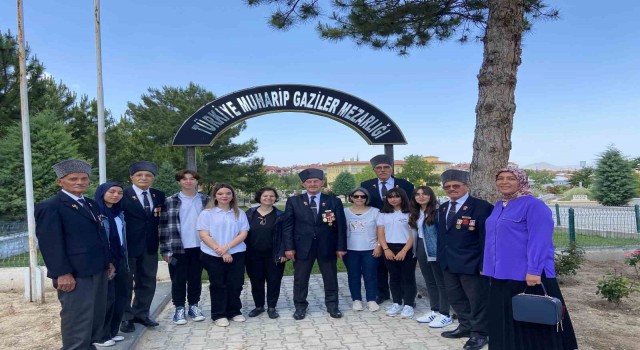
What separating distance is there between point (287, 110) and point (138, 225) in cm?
336

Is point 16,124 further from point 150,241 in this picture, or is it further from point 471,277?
point 471,277

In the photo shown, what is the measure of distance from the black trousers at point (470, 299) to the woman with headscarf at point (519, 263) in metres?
0.59

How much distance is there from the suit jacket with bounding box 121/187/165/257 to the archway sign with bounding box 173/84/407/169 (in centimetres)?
243

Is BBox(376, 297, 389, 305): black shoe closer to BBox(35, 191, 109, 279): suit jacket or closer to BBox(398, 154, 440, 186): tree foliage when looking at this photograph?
BBox(35, 191, 109, 279): suit jacket

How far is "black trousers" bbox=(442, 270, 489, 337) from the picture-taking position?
4.07 meters

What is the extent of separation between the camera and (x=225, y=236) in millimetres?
4766

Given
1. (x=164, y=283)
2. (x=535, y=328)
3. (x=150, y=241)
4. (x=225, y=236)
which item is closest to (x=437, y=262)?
(x=535, y=328)

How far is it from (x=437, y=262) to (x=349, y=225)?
119cm

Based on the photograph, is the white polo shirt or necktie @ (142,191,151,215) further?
the white polo shirt

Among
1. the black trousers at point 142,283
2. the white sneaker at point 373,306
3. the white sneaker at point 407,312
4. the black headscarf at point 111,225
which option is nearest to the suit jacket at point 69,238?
the black headscarf at point 111,225

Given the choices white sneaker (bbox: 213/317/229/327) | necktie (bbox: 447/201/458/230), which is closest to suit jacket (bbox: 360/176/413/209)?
necktie (bbox: 447/201/458/230)

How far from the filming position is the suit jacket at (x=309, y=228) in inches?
198

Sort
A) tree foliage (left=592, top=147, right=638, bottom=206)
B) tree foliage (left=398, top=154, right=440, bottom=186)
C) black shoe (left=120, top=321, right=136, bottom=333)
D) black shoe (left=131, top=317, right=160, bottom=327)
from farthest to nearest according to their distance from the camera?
tree foliage (left=398, top=154, right=440, bottom=186)
tree foliage (left=592, top=147, right=638, bottom=206)
black shoe (left=131, top=317, right=160, bottom=327)
black shoe (left=120, top=321, right=136, bottom=333)

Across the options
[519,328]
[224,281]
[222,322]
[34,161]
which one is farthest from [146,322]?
[34,161]
